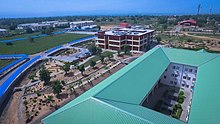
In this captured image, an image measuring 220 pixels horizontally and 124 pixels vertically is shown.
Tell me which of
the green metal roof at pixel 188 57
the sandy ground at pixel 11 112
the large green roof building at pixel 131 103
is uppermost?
the green metal roof at pixel 188 57

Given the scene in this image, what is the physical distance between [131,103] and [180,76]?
17684mm

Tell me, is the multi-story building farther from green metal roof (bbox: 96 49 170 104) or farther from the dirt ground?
the dirt ground

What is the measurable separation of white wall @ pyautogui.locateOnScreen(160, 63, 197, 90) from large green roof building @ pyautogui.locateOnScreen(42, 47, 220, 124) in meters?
3.30

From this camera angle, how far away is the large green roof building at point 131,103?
51.5 ft

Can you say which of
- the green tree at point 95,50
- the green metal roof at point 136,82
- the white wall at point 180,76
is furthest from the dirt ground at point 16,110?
the green tree at point 95,50

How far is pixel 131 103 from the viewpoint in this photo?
18.7 meters

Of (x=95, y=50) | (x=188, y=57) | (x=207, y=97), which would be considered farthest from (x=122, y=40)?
(x=207, y=97)

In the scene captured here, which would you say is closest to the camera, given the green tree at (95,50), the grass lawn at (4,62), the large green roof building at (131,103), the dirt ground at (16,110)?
the large green roof building at (131,103)

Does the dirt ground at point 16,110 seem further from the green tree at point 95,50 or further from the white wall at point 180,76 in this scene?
the green tree at point 95,50

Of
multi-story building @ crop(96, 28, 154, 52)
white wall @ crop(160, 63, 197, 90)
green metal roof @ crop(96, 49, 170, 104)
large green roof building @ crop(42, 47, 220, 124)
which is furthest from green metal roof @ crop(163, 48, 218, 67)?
multi-story building @ crop(96, 28, 154, 52)

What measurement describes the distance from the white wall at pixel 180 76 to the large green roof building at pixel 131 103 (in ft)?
Answer: 10.8

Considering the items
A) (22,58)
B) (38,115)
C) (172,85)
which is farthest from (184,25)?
(38,115)

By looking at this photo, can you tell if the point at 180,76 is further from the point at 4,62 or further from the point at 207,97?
the point at 4,62

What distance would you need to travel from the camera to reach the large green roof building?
51.5 feet
